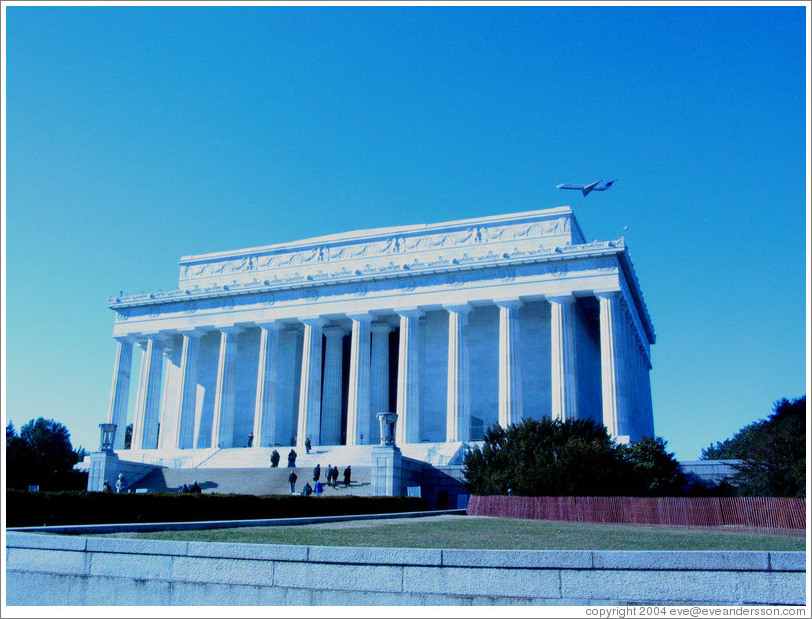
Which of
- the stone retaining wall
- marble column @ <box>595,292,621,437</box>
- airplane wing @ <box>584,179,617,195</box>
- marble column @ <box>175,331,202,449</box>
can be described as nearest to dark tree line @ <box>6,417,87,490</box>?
marble column @ <box>175,331,202,449</box>

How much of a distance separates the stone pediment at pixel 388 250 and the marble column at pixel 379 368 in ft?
16.0

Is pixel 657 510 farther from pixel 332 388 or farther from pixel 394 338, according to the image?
pixel 394 338

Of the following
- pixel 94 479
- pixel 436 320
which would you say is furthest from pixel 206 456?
pixel 436 320

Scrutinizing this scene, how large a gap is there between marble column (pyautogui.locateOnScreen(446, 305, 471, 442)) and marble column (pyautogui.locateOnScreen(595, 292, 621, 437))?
904cm

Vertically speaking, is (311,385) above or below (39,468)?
above

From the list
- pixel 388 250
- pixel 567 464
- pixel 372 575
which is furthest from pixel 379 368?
pixel 372 575

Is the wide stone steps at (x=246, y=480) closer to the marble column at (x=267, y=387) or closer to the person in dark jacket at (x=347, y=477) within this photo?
the person in dark jacket at (x=347, y=477)

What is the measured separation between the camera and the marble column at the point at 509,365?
5125cm

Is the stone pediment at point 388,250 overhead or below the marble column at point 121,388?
overhead

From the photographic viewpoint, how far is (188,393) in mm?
61406

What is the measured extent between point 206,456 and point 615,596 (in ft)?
159

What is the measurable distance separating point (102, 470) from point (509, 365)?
25824 mm

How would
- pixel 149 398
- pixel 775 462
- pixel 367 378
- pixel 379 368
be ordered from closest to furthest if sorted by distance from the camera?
1. pixel 775 462
2. pixel 367 378
3. pixel 379 368
4. pixel 149 398

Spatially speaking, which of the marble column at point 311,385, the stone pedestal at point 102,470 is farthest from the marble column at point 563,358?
the stone pedestal at point 102,470
